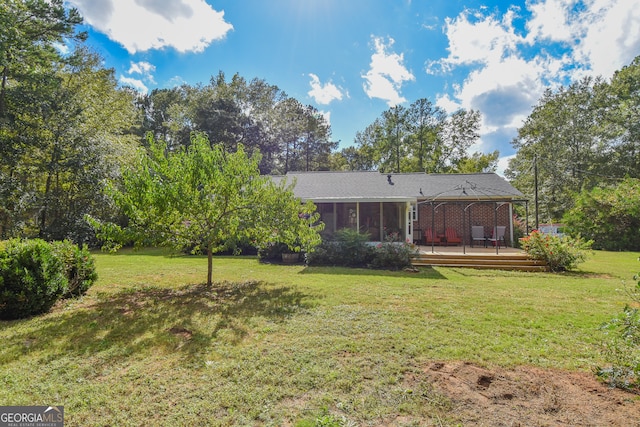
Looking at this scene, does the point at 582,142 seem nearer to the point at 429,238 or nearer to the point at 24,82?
the point at 429,238

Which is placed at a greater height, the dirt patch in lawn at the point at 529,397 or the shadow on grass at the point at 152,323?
the dirt patch in lawn at the point at 529,397

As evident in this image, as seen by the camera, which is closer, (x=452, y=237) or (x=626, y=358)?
(x=626, y=358)

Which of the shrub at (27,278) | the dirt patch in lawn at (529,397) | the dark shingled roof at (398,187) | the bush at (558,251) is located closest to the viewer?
the dirt patch in lawn at (529,397)

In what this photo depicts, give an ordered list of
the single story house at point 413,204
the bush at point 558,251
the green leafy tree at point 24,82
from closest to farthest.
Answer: the bush at point 558,251 → the green leafy tree at point 24,82 → the single story house at point 413,204

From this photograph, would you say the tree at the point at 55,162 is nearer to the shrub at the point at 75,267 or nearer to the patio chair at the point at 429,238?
the shrub at the point at 75,267

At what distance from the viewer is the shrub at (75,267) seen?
21.2 feet

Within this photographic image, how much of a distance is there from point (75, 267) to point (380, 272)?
8354 millimetres

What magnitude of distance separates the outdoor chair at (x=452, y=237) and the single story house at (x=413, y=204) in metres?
0.52

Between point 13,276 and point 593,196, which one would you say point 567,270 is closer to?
point 593,196

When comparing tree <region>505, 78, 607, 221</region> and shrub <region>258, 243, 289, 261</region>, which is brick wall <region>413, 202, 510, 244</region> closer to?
shrub <region>258, 243, 289, 261</region>

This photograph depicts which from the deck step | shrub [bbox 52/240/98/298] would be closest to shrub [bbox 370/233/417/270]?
the deck step

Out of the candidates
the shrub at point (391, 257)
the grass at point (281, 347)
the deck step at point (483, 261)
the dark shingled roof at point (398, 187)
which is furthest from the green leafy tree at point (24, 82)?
the deck step at point (483, 261)

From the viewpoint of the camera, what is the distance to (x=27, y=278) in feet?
17.2

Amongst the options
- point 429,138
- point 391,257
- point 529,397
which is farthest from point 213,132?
point 529,397
